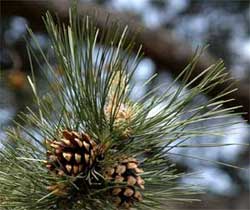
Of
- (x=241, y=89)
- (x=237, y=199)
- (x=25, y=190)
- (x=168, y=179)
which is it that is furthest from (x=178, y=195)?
(x=237, y=199)

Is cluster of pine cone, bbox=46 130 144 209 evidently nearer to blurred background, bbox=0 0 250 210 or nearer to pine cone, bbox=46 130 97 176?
pine cone, bbox=46 130 97 176

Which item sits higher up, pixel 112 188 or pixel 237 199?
pixel 237 199

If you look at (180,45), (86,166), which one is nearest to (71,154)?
(86,166)

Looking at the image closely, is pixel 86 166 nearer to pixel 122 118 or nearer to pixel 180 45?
pixel 122 118

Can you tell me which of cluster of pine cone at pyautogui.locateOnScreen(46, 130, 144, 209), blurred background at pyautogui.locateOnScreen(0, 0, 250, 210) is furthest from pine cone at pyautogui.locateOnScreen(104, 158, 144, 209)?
blurred background at pyautogui.locateOnScreen(0, 0, 250, 210)

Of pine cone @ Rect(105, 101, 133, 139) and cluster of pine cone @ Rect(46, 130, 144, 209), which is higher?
pine cone @ Rect(105, 101, 133, 139)

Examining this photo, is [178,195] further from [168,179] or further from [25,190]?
[25,190]

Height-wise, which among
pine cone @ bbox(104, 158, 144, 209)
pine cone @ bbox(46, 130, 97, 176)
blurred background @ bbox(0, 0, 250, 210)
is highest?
blurred background @ bbox(0, 0, 250, 210)
